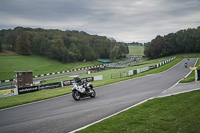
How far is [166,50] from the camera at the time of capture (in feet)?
Result: 346

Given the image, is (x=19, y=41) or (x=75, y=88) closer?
(x=75, y=88)

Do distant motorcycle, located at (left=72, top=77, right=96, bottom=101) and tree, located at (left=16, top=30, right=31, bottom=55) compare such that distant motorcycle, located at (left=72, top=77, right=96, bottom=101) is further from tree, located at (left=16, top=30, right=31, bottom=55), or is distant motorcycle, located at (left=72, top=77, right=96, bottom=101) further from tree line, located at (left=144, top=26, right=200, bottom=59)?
tree line, located at (left=144, top=26, right=200, bottom=59)

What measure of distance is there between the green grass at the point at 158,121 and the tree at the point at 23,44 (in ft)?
272

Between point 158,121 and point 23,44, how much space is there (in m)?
86.0

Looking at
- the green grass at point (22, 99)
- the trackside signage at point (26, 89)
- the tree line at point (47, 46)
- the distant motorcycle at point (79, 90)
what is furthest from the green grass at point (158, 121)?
the tree line at point (47, 46)

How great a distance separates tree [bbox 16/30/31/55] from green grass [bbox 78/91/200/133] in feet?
272

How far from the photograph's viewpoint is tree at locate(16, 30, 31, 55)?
81.3 m

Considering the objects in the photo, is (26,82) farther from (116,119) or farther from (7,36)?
(7,36)

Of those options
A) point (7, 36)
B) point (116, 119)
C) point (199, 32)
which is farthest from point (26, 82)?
point (199, 32)

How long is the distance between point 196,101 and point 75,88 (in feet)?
28.9

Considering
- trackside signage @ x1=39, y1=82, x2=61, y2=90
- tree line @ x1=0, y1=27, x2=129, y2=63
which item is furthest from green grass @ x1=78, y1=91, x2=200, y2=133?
tree line @ x1=0, y1=27, x2=129, y2=63

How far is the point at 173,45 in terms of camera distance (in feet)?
356

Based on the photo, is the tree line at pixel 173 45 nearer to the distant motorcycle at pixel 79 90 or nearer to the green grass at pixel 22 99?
the green grass at pixel 22 99

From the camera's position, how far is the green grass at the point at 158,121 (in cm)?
637
